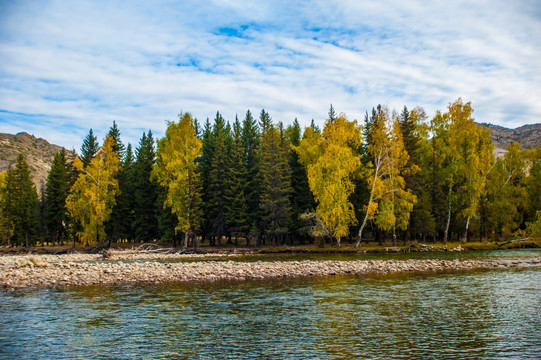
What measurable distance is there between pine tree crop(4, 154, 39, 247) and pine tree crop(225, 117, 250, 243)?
3487 centimetres

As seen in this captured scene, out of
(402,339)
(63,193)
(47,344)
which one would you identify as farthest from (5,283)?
(63,193)

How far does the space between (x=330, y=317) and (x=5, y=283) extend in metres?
20.5

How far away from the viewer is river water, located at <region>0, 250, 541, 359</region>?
12.1m

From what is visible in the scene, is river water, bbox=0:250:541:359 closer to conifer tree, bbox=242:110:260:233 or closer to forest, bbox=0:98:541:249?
forest, bbox=0:98:541:249

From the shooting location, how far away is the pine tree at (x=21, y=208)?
67750 mm

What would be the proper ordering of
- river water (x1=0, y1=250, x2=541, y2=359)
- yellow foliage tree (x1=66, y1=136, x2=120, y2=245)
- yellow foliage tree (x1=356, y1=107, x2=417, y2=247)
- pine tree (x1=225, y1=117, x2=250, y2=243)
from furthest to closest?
pine tree (x1=225, y1=117, x2=250, y2=243)
yellow foliage tree (x1=66, y1=136, x2=120, y2=245)
yellow foliage tree (x1=356, y1=107, x2=417, y2=247)
river water (x1=0, y1=250, x2=541, y2=359)

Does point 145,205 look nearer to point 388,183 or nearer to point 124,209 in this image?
point 124,209

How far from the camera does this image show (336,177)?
170 feet

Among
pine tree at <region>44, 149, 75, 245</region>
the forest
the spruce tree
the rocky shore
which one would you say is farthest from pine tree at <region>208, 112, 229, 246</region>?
the rocky shore

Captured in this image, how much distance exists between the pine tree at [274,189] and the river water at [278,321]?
33542mm

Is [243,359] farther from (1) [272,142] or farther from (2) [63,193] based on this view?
(2) [63,193]

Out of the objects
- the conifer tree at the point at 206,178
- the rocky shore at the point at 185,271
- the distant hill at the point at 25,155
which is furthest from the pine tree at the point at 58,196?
the distant hill at the point at 25,155

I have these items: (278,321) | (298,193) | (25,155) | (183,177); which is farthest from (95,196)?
(25,155)

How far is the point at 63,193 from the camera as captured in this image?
234ft
